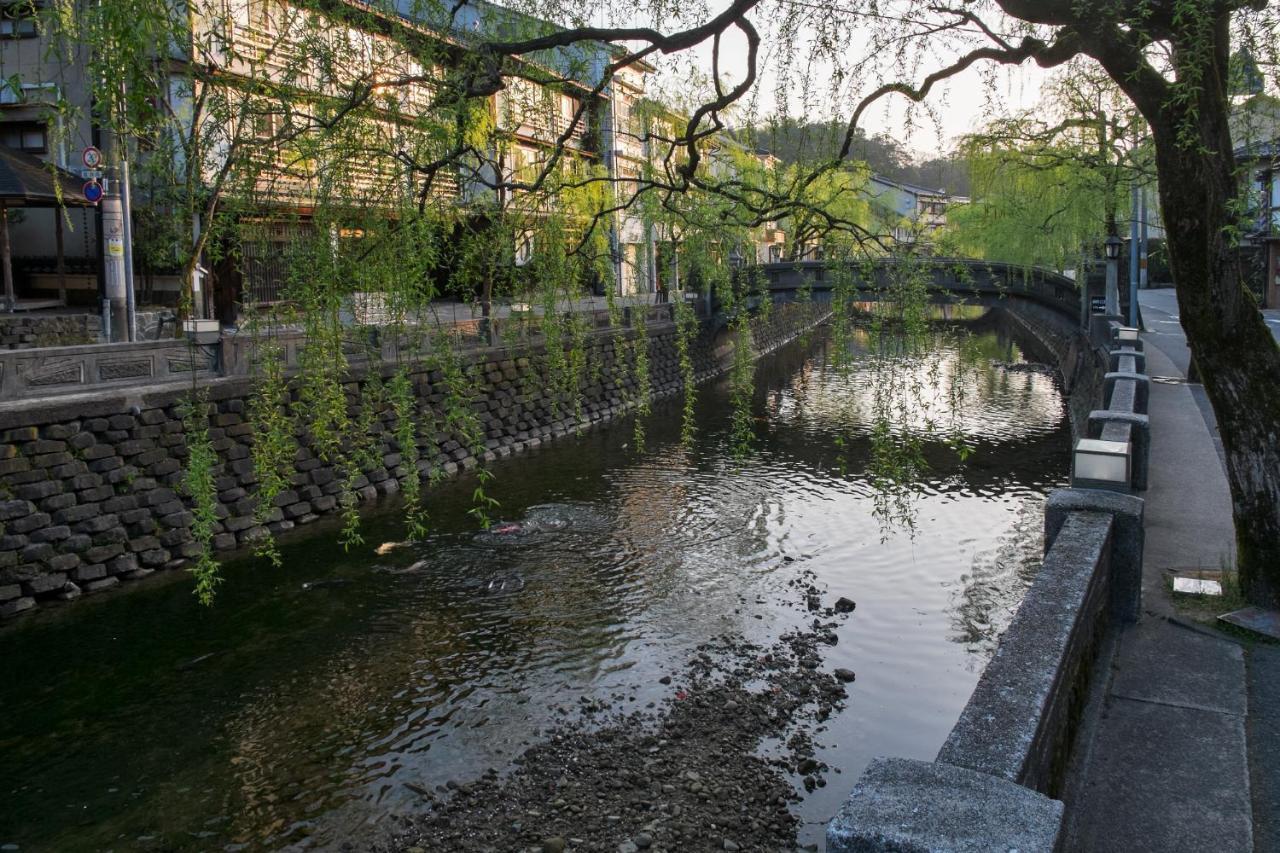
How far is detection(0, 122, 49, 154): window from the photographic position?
25.4m

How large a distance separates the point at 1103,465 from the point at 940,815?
5.76 m

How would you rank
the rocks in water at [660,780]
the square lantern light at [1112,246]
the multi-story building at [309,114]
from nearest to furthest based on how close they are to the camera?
the multi-story building at [309,114] < the rocks in water at [660,780] < the square lantern light at [1112,246]

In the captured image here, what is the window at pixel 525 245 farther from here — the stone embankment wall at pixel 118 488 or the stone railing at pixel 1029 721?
the stone railing at pixel 1029 721

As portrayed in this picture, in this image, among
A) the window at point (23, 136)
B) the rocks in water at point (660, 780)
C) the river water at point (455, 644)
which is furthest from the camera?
the window at point (23, 136)

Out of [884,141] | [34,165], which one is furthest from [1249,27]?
[34,165]

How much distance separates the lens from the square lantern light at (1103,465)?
8.67 m

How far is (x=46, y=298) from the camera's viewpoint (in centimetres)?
2573

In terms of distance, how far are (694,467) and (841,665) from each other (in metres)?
10.2

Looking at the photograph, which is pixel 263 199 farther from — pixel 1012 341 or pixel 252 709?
pixel 1012 341

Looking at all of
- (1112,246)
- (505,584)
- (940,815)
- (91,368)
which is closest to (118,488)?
(91,368)

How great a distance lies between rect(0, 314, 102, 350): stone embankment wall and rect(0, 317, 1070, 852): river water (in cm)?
704

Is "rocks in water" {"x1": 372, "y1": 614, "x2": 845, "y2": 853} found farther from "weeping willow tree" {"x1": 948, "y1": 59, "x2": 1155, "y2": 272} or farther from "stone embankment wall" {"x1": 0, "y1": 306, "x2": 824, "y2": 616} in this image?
A: "weeping willow tree" {"x1": 948, "y1": 59, "x2": 1155, "y2": 272}

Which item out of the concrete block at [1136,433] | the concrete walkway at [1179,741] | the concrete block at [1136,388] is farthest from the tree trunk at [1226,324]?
the concrete block at [1136,388]

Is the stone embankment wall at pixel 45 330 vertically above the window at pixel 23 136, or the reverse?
the window at pixel 23 136
